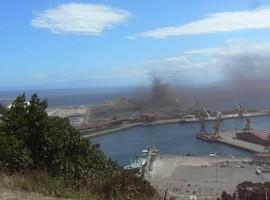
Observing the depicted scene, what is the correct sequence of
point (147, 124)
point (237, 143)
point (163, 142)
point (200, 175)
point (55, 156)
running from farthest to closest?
1. point (147, 124)
2. point (163, 142)
3. point (237, 143)
4. point (200, 175)
5. point (55, 156)

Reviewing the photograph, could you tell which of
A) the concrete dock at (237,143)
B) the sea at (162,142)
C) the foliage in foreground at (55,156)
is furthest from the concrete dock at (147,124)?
the foliage in foreground at (55,156)

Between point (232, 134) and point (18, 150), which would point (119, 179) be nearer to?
point (18, 150)

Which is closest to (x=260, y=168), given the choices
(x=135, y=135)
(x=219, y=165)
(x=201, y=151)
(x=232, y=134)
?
(x=219, y=165)

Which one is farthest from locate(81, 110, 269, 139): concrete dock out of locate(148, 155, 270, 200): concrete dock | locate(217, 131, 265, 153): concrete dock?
locate(148, 155, 270, 200): concrete dock

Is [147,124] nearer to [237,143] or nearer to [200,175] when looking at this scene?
[237,143]

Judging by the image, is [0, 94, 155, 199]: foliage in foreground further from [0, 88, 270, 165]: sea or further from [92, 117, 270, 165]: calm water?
[92, 117, 270, 165]: calm water

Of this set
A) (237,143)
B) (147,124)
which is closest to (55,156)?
(237,143)

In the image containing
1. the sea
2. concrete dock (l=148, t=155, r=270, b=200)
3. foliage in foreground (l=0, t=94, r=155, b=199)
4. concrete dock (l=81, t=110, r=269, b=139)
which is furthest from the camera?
concrete dock (l=81, t=110, r=269, b=139)
